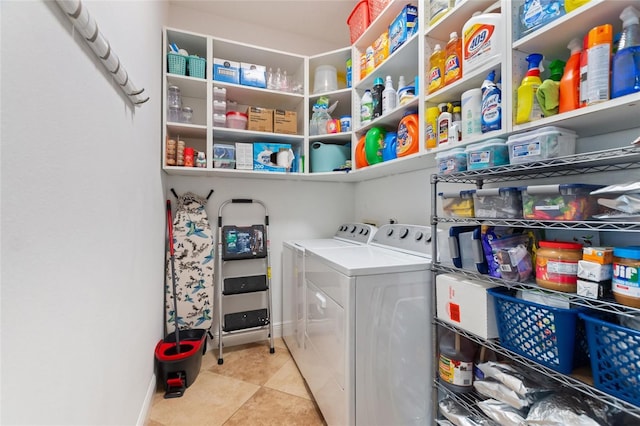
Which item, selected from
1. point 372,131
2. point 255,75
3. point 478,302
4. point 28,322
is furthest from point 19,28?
point 255,75

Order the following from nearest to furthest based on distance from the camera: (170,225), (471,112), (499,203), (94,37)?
(94,37), (499,203), (471,112), (170,225)

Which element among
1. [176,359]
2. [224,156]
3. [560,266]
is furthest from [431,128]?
[176,359]

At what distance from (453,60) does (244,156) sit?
1.56 m

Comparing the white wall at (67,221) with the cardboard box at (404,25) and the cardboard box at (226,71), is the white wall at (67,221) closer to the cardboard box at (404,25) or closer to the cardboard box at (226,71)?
the cardboard box at (226,71)

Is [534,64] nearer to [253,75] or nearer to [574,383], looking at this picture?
[574,383]

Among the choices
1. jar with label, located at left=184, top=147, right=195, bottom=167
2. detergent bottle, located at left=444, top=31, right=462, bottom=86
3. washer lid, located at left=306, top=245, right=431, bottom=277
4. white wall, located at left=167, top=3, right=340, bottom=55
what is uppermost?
white wall, located at left=167, top=3, right=340, bottom=55

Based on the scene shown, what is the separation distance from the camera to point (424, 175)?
188cm

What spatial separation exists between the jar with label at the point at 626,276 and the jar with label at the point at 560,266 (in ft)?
0.33

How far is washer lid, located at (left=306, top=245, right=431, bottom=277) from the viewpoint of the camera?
123 cm

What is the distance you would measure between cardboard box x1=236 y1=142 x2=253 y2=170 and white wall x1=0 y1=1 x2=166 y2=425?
2.73ft

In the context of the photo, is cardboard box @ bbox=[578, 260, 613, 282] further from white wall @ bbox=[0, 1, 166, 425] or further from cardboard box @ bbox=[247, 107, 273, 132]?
cardboard box @ bbox=[247, 107, 273, 132]

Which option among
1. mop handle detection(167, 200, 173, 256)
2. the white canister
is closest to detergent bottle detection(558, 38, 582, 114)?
the white canister

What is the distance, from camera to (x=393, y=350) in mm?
1275

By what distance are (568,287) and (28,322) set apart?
1430 millimetres
